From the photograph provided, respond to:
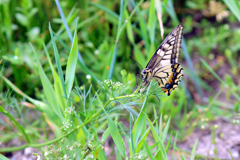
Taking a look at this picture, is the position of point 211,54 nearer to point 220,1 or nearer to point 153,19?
point 220,1

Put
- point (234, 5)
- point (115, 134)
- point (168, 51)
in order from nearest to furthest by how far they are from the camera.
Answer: point (115, 134), point (234, 5), point (168, 51)

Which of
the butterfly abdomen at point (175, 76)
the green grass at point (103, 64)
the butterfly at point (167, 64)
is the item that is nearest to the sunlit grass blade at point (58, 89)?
the green grass at point (103, 64)

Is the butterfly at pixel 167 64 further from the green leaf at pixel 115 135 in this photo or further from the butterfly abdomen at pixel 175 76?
the green leaf at pixel 115 135

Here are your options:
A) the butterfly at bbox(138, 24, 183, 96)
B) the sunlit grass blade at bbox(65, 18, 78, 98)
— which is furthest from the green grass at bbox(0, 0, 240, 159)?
the butterfly at bbox(138, 24, 183, 96)

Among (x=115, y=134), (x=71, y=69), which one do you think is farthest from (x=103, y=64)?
(x=115, y=134)

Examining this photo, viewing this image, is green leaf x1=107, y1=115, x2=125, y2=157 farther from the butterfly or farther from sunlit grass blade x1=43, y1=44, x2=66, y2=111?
the butterfly

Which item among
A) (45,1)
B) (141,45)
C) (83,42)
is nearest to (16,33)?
(45,1)

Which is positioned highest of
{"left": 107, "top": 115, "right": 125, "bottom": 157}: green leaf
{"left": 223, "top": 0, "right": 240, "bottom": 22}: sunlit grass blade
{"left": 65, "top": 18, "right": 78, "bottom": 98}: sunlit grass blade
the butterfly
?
{"left": 65, "top": 18, "right": 78, "bottom": 98}: sunlit grass blade

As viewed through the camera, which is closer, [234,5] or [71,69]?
[71,69]

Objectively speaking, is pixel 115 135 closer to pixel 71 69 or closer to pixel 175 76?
pixel 71 69
